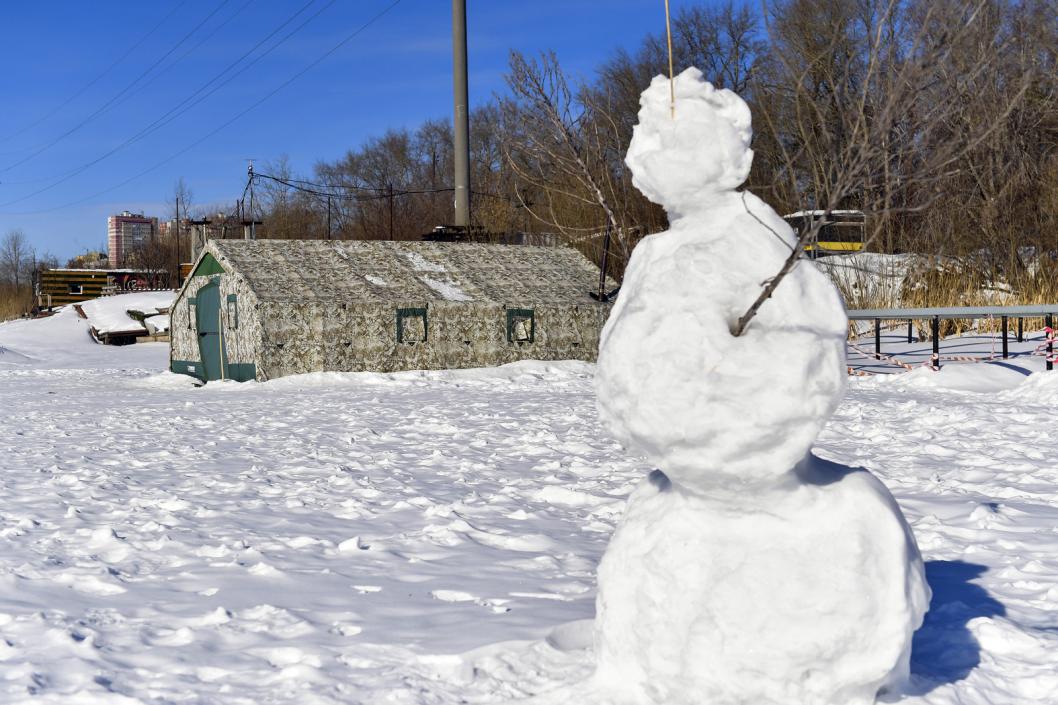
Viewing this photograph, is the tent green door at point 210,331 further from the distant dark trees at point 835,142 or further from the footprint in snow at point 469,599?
the footprint in snow at point 469,599

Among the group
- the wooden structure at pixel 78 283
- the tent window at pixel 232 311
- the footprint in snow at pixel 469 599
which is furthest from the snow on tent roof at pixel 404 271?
the wooden structure at pixel 78 283

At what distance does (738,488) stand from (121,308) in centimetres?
4011

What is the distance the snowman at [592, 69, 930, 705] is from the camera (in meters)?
3.22

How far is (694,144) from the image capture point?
3.59 meters

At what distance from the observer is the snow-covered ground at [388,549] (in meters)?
3.97

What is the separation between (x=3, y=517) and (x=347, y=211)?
54288 mm

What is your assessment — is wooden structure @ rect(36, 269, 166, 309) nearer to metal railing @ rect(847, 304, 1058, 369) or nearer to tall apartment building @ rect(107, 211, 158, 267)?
metal railing @ rect(847, 304, 1058, 369)

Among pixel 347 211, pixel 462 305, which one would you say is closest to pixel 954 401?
A: pixel 462 305

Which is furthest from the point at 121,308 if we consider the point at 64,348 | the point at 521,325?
the point at 521,325

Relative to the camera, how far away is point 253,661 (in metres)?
4.12

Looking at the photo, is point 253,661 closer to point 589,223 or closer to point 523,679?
point 523,679

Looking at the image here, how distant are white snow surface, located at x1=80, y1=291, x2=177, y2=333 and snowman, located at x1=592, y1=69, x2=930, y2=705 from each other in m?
36.7

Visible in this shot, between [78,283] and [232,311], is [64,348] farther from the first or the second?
[78,283]

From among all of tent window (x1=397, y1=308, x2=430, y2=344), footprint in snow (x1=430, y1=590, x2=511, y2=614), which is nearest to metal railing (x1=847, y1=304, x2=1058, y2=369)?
tent window (x1=397, y1=308, x2=430, y2=344)
